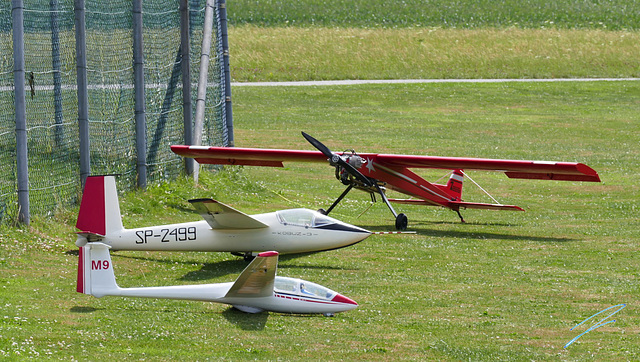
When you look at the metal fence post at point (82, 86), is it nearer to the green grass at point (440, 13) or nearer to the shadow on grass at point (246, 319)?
the shadow on grass at point (246, 319)

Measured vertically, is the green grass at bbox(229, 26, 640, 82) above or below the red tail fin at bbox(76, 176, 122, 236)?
above

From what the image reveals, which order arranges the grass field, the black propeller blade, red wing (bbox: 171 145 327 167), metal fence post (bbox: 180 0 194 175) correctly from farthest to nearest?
1. metal fence post (bbox: 180 0 194 175)
2. red wing (bbox: 171 145 327 167)
3. the black propeller blade
4. the grass field

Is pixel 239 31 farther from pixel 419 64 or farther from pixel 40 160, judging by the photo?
pixel 40 160

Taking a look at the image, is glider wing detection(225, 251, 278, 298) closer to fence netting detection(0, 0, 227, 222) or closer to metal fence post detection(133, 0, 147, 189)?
fence netting detection(0, 0, 227, 222)

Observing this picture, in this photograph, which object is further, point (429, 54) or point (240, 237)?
point (429, 54)

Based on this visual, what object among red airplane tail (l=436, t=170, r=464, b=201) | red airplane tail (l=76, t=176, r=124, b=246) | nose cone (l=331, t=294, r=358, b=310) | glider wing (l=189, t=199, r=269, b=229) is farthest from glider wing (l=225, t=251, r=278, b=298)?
red airplane tail (l=436, t=170, r=464, b=201)

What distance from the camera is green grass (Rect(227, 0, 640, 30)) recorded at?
65938 millimetres

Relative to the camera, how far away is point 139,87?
69.8 feet

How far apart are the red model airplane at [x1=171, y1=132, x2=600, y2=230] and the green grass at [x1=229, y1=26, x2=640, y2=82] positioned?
3039 centimetres

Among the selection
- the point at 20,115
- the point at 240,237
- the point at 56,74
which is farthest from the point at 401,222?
the point at 20,115

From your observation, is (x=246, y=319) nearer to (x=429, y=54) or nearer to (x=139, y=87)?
(x=139, y=87)

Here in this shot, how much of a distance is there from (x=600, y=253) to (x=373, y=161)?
570cm

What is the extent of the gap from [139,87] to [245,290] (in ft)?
33.0

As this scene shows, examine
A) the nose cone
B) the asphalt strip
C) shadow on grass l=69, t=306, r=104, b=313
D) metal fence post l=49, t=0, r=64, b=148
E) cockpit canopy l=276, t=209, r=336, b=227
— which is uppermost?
metal fence post l=49, t=0, r=64, b=148
